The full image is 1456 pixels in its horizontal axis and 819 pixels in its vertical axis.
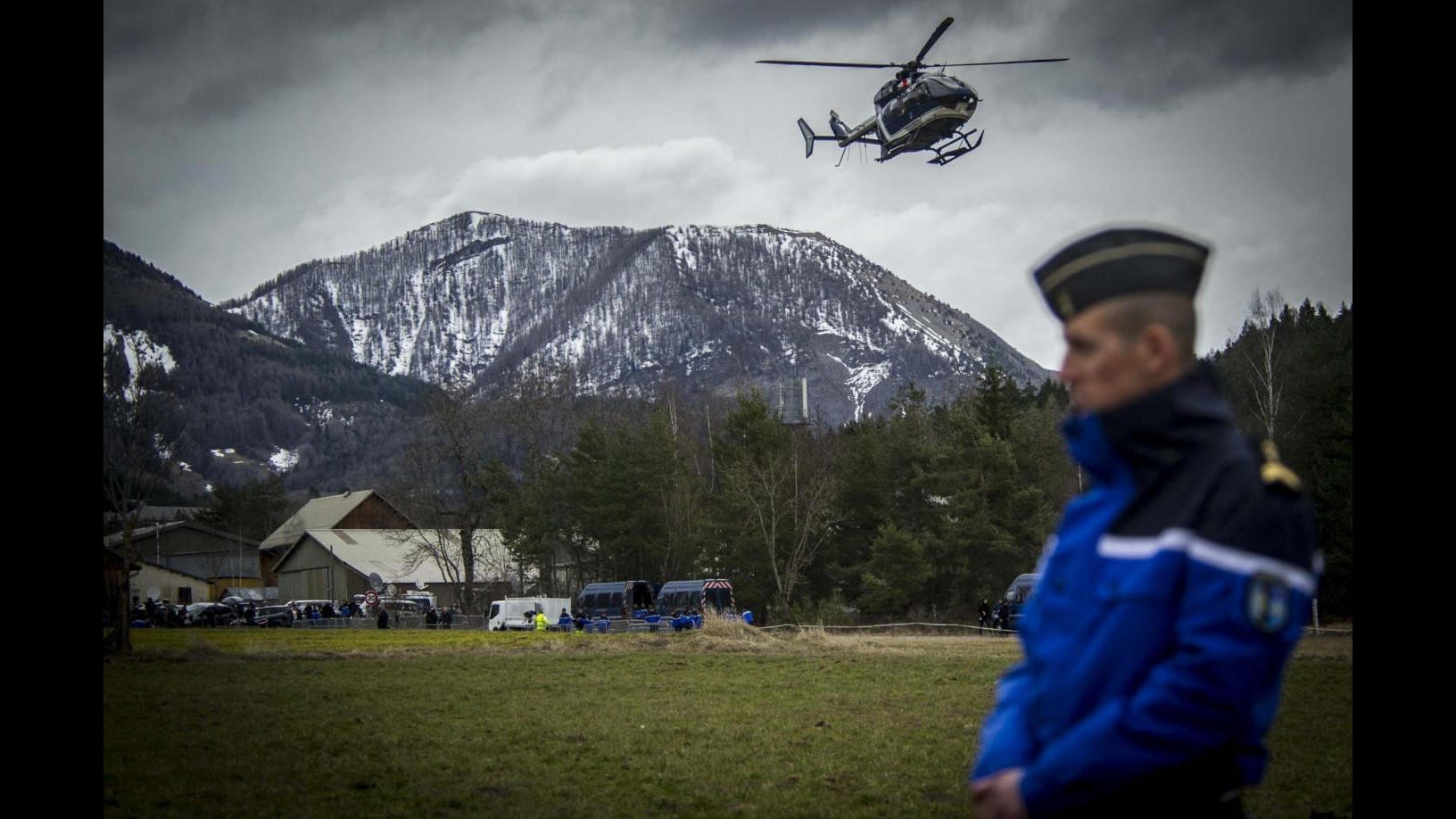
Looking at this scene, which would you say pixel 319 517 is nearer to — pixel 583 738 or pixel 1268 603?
pixel 583 738

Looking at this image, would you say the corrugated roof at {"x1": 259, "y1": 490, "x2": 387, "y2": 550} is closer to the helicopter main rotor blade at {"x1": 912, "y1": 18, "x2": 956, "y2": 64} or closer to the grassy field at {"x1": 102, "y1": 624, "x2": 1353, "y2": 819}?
the grassy field at {"x1": 102, "y1": 624, "x2": 1353, "y2": 819}

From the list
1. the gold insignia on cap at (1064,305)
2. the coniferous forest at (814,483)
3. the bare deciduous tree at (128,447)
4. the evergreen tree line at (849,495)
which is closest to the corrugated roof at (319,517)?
the coniferous forest at (814,483)

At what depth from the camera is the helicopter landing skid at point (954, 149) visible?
30.7 metres

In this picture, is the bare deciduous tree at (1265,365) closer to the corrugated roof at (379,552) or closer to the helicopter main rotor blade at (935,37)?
the helicopter main rotor blade at (935,37)

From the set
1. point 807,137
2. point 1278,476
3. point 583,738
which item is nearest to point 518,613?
point 807,137

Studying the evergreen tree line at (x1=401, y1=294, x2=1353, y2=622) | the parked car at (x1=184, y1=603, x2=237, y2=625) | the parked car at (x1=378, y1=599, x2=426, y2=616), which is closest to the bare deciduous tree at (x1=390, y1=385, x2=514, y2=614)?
the evergreen tree line at (x1=401, y1=294, x2=1353, y2=622)

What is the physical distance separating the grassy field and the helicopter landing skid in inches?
506

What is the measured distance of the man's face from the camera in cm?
225

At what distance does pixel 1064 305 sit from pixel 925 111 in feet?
97.4

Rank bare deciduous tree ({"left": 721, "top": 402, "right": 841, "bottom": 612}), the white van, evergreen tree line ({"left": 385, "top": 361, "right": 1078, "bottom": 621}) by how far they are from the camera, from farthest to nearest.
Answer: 1. bare deciduous tree ({"left": 721, "top": 402, "right": 841, "bottom": 612})
2. the white van
3. evergreen tree line ({"left": 385, "top": 361, "right": 1078, "bottom": 621})
